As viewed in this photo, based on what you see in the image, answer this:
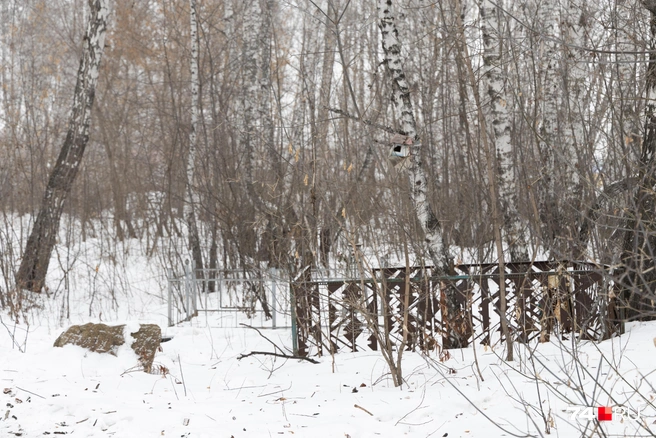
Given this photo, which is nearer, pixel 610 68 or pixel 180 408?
pixel 180 408

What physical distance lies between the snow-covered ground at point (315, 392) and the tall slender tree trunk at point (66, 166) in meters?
3.31

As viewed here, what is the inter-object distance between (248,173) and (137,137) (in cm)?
964

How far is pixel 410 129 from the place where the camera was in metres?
6.11

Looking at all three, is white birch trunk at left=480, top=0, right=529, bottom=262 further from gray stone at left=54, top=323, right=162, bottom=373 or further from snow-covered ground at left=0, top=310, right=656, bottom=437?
gray stone at left=54, top=323, right=162, bottom=373

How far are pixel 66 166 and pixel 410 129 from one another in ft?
21.9

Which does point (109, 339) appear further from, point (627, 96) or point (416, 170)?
point (627, 96)

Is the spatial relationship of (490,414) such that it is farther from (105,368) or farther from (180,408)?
(105,368)

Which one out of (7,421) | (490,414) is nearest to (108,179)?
(7,421)

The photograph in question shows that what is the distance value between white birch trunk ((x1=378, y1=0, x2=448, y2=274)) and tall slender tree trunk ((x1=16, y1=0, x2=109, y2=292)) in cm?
608

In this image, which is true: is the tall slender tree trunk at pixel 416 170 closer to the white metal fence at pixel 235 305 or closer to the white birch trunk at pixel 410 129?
the white birch trunk at pixel 410 129

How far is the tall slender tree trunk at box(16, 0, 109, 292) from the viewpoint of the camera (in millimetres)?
10219

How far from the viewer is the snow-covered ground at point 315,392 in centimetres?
402

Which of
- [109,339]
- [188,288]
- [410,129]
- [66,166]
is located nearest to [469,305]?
[410,129]

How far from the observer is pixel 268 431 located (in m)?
4.14
